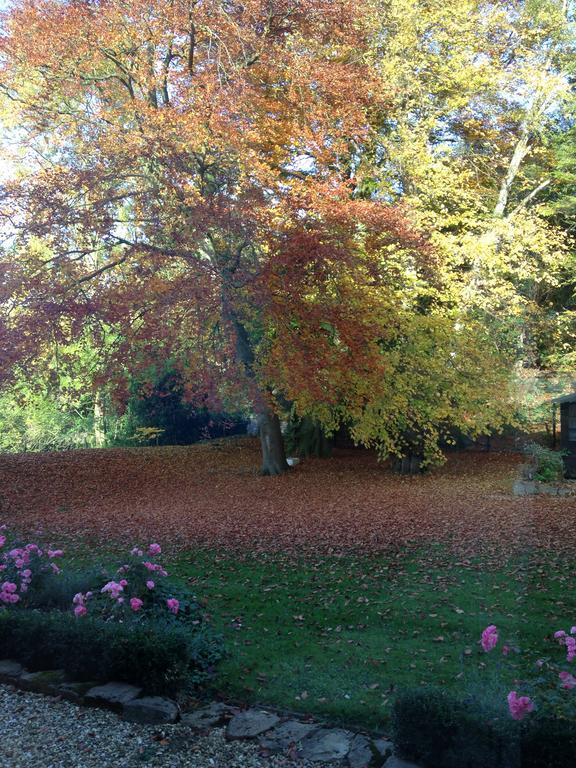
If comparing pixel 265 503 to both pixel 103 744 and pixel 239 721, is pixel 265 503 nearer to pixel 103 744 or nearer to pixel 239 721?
pixel 239 721

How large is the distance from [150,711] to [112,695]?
1.07 feet

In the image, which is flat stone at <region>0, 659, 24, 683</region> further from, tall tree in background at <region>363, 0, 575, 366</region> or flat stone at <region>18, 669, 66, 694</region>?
tall tree in background at <region>363, 0, 575, 366</region>

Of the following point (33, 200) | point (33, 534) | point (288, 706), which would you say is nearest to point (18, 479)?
point (33, 534)

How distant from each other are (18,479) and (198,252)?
5.95 m

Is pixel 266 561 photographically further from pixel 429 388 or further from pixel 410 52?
pixel 410 52

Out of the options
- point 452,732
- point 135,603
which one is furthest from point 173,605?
point 452,732

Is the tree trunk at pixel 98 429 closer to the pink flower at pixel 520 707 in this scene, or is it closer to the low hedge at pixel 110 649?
the low hedge at pixel 110 649

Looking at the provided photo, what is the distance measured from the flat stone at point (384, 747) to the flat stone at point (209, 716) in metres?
0.89

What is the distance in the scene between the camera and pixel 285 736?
13.1ft

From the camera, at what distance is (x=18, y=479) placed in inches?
586

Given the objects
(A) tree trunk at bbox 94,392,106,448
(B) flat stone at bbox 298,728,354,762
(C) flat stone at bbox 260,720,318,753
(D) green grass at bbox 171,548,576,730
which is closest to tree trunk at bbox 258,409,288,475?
(D) green grass at bbox 171,548,576,730

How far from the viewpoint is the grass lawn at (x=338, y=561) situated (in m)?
4.93

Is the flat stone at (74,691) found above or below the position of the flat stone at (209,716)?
above

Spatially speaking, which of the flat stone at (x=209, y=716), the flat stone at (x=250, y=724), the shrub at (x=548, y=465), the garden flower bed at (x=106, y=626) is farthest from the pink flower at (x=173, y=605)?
the shrub at (x=548, y=465)
